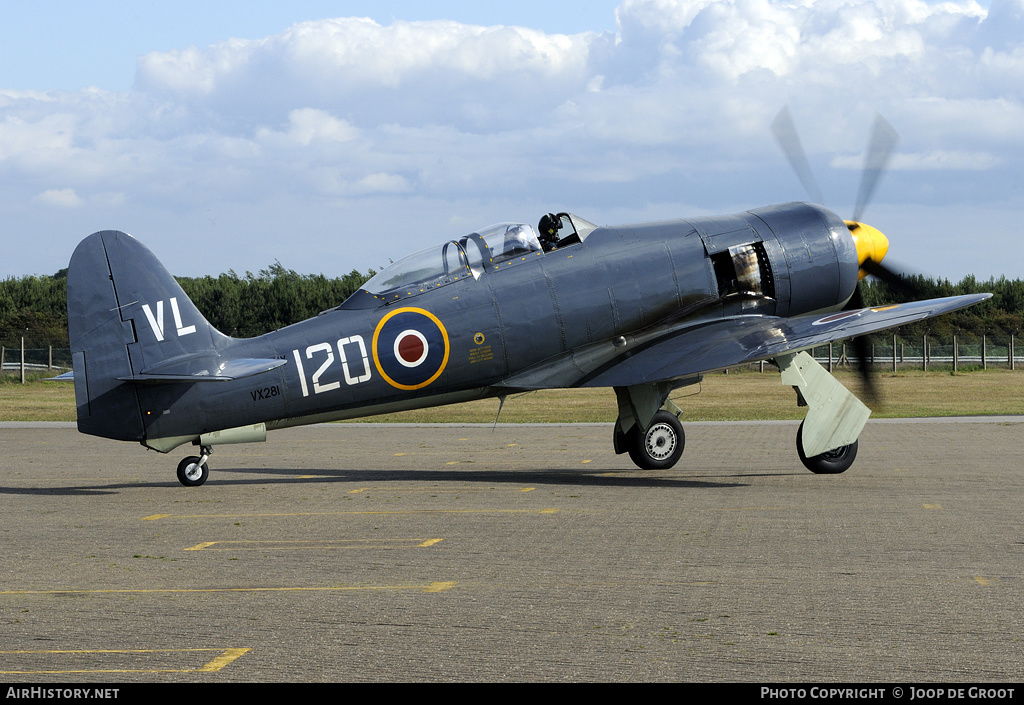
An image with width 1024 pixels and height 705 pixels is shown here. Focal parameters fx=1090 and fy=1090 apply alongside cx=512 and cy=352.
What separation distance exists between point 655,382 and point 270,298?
69.0 meters

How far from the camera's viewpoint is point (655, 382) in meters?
15.9

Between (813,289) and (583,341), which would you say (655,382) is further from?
(813,289)

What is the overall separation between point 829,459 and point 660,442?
2.52 m

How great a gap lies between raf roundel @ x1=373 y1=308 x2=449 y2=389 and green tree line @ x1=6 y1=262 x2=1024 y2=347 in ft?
189

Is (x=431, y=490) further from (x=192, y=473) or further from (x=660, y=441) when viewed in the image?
(x=660, y=441)

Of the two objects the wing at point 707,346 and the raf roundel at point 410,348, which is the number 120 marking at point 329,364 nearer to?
the raf roundel at point 410,348

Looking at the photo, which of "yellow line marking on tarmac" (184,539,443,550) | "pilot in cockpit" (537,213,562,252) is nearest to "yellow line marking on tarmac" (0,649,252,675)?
"yellow line marking on tarmac" (184,539,443,550)

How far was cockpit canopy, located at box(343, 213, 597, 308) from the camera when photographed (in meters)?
15.1

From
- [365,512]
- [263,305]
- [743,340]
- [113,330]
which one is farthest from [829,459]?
[263,305]

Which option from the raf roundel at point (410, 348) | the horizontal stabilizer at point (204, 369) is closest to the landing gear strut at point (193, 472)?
the horizontal stabilizer at point (204, 369)

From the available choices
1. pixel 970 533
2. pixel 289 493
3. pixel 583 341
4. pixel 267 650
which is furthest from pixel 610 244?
pixel 267 650

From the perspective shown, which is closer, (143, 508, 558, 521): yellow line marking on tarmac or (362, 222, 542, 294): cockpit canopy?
(143, 508, 558, 521): yellow line marking on tarmac

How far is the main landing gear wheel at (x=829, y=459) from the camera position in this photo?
15565 millimetres

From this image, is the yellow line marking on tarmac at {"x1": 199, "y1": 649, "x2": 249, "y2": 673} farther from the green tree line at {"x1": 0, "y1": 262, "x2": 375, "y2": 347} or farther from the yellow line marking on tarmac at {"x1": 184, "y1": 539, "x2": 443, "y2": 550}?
the green tree line at {"x1": 0, "y1": 262, "x2": 375, "y2": 347}
